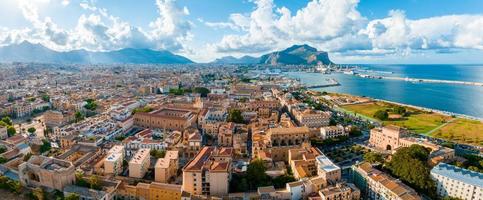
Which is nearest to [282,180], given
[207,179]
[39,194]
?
[207,179]

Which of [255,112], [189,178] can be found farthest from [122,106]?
[189,178]

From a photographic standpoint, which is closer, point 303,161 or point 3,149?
point 303,161

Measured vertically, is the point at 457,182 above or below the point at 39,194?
A: above

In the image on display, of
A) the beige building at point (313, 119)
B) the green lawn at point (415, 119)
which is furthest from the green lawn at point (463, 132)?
the beige building at point (313, 119)

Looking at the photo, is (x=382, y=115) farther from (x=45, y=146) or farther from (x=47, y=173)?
(x=45, y=146)

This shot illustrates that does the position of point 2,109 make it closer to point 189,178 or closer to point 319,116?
point 189,178

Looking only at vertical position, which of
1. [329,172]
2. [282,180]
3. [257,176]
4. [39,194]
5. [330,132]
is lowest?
[282,180]
